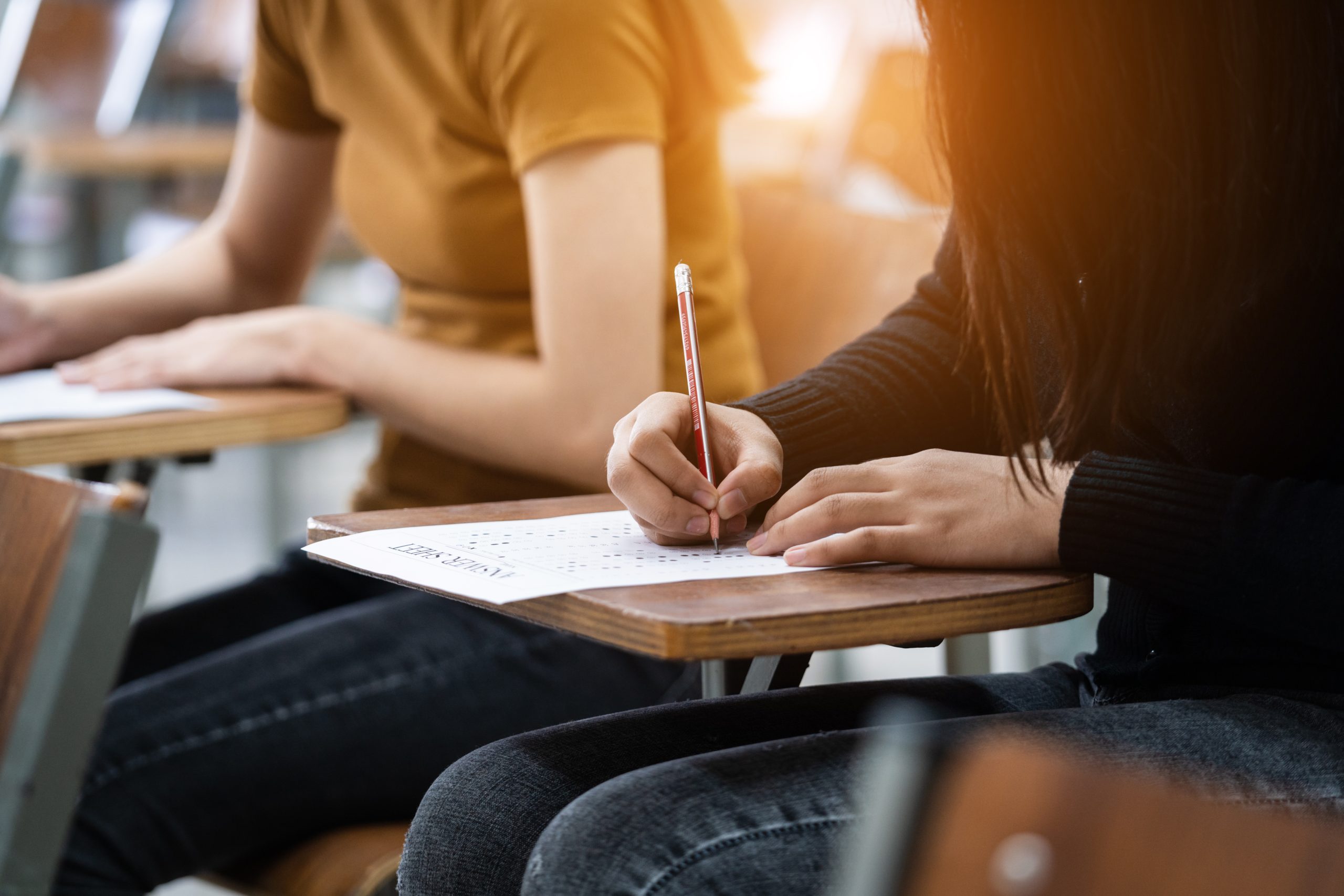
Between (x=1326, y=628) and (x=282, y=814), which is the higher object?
(x=1326, y=628)

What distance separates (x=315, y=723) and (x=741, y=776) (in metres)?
0.51

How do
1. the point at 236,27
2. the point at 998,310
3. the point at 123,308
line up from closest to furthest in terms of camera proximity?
the point at 998,310 < the point at 123,308 < the point at 236,27

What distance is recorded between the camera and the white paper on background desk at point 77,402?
4.01 ft

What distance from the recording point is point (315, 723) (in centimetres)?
110

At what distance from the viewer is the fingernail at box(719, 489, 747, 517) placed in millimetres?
781

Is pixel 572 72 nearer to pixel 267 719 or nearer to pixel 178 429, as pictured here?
pixel 178 429

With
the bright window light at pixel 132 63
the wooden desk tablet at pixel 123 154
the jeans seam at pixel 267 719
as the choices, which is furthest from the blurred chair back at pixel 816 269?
the bright window light at pixel 132 63

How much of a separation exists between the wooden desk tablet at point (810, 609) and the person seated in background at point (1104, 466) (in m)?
0.03

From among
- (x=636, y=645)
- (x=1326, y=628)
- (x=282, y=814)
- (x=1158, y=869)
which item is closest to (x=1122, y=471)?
(x=1326, y=628)

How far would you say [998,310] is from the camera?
83 centimetres

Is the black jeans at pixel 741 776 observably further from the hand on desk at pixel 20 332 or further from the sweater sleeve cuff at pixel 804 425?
the hand on desk at pixel 20 332

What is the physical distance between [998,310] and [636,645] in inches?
12.5

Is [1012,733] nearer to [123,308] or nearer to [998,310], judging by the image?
[998,310]

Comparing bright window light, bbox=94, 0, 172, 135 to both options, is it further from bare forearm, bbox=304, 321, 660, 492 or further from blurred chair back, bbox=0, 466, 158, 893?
blurred chair back, bbox=0, 466, 158, 893
